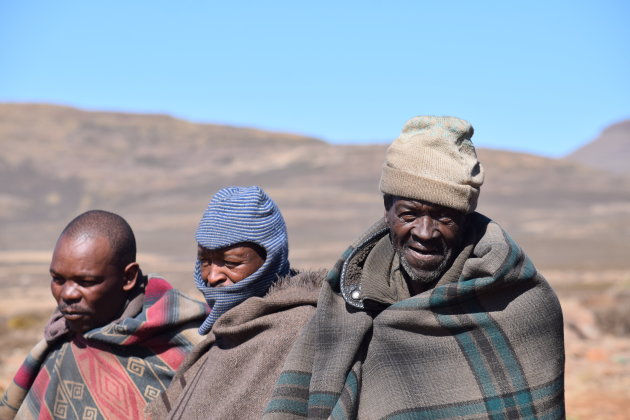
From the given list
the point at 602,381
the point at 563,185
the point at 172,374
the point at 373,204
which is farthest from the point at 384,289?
the point at 563,185

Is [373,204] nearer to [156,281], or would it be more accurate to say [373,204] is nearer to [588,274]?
[588,274]

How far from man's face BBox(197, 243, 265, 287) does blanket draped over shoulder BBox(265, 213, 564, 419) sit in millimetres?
481

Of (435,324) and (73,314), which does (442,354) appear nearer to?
(435,324)

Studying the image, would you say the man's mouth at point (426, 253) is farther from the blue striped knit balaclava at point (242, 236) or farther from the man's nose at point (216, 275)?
the man's nose at point (216, 275)

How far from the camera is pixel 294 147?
73125 mm

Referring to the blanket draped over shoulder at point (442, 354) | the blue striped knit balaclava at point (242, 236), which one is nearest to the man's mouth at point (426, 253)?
the blanket draped over shoulder at point (442, 354)

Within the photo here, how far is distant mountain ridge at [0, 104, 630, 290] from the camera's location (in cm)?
4131

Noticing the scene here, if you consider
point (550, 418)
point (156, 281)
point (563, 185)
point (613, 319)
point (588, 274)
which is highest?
point (156, 281)

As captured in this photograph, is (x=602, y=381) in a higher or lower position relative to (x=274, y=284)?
lower

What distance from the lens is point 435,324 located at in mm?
2568

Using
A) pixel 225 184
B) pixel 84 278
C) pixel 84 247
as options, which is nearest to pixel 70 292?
pixel 84 278

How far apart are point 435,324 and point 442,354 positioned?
0.10 metres

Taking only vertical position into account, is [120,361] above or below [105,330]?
below

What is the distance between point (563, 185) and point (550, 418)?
199ft
